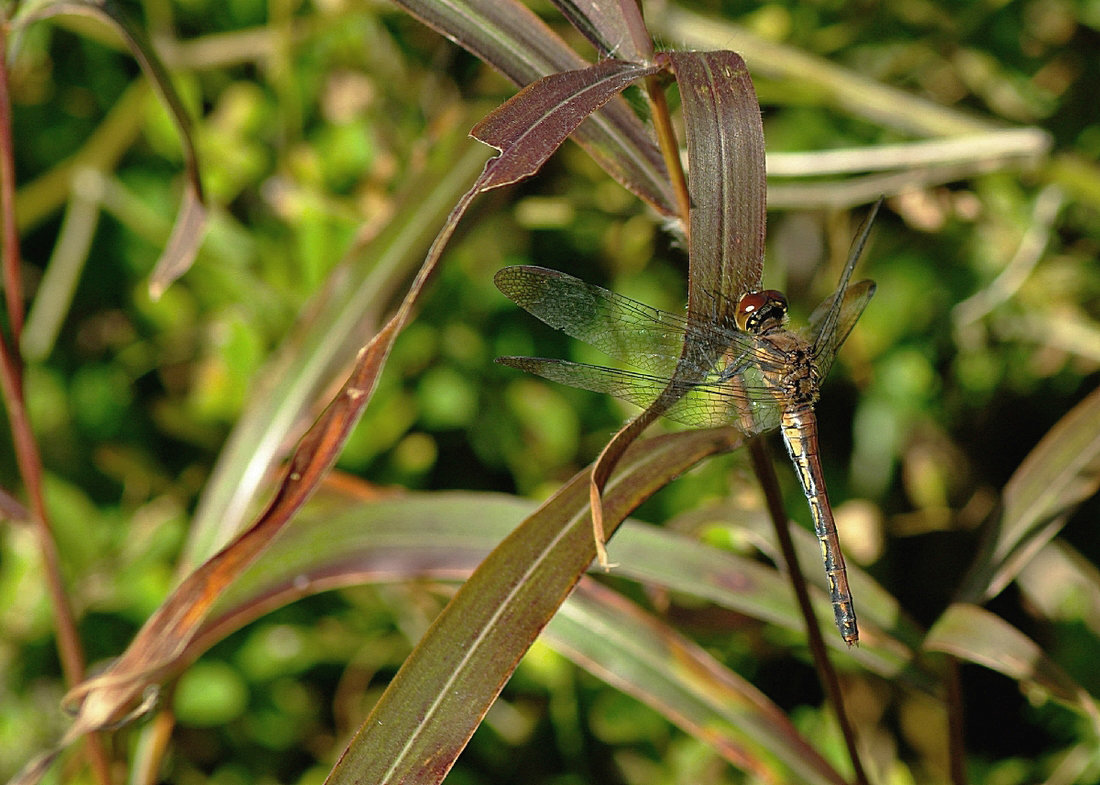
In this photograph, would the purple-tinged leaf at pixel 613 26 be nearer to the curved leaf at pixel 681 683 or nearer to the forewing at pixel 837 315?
the forewing at pixel 837 315

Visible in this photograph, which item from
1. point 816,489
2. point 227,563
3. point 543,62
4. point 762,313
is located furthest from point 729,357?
point 227,563

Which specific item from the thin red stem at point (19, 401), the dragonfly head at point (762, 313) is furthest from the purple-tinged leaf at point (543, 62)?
the thin red stem at point (19, 401)

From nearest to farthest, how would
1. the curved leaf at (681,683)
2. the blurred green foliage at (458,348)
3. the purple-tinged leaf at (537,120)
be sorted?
the purple-tinged leaf at (537,120) → the curved leaf at (681,683) → the blurred green foliage at (458,348)

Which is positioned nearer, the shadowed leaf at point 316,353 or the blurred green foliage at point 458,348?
the shadowed leaf at point 316,353

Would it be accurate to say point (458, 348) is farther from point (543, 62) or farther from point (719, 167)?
point (719, 167)

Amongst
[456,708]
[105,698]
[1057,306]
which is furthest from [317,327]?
[1057,306]

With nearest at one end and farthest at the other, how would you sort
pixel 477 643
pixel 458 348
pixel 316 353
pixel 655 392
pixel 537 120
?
pixel 537 120
pixel 477 643
pixel 655 392
pixel 316 353
pixel 458 348
